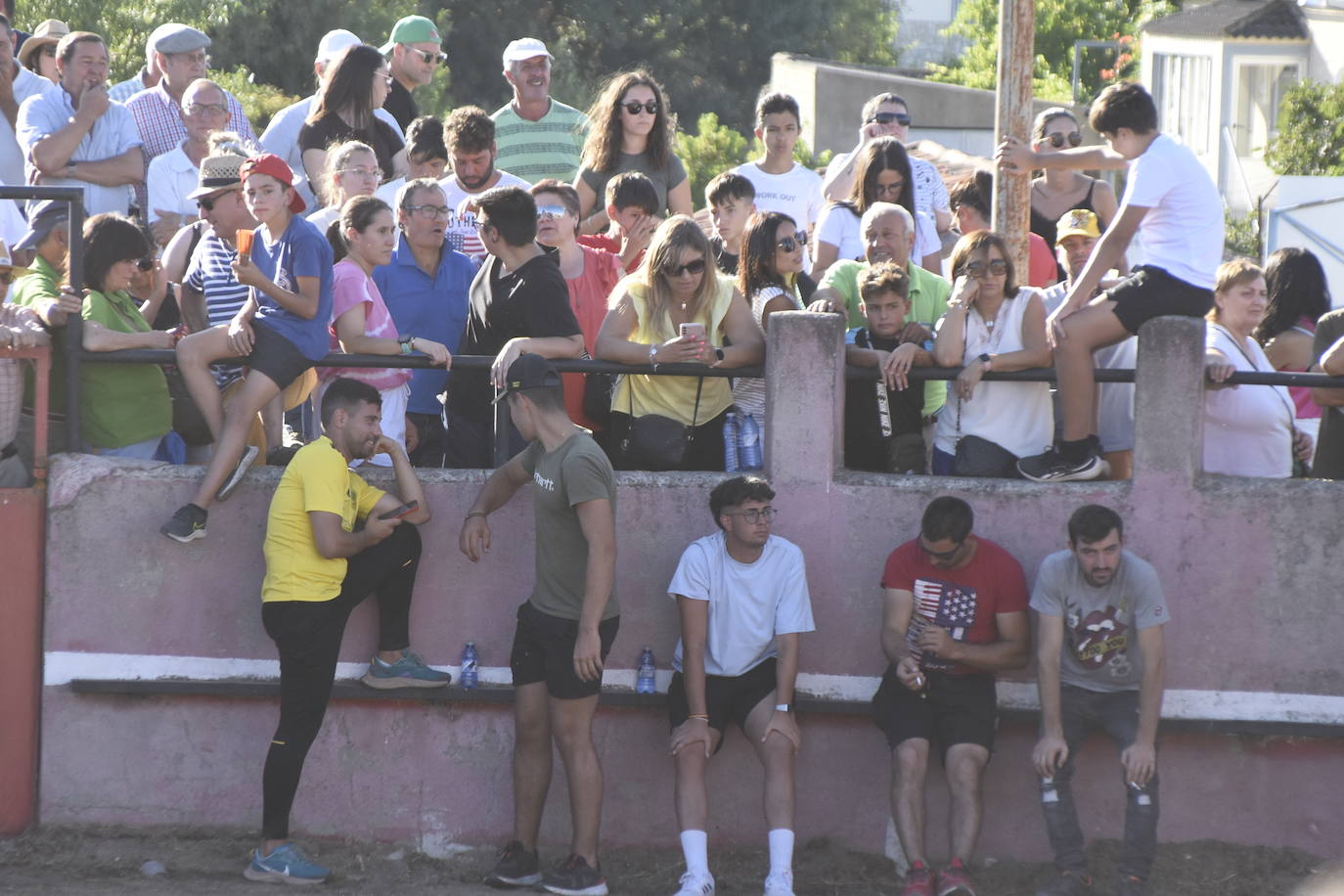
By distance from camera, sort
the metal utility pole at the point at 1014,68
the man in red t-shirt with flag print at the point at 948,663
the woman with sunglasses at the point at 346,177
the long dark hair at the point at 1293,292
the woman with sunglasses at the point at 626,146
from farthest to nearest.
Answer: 1. the metal utility pole at the point at 1014,68
2. the woman with sunglasses at the point at 626,146
3. the woman with sunglasses at the point at 346,177
4. the long dark hair at the point at 1293,292
5. the man in red t-shirt with flag print at the point at 948,663

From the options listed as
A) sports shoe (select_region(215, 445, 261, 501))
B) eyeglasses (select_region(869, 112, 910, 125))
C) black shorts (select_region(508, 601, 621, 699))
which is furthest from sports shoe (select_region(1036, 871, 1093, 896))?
eyeglasses (select_region(869, 112, 910, 125))

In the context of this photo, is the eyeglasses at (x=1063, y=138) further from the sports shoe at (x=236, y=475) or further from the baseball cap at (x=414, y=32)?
the sports shoe at (x=236, y=475)

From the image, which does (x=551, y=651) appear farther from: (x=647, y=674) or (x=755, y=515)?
(x=755, y=515)

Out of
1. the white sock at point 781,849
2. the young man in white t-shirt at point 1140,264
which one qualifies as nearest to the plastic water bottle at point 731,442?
the young man in white t-shirt at point 1140,264

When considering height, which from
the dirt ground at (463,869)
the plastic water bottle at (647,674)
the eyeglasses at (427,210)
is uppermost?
the eyeglasses at (427,210)

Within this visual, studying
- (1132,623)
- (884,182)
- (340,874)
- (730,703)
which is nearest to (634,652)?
(730,703)

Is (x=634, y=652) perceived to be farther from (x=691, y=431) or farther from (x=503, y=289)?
(x=503, y=289)

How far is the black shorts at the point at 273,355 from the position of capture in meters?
6.80

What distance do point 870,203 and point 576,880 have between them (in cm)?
356

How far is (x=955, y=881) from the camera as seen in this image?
21.2 ft

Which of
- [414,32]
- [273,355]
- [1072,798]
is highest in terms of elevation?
[414,32]

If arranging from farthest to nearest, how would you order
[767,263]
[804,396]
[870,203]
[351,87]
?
[351,87] < [870,203] < [767,263] < [804,396]

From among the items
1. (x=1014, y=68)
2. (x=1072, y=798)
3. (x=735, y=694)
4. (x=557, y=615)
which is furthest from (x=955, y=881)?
(x=1014, y=68)

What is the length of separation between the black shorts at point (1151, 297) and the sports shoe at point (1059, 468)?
55 cm
